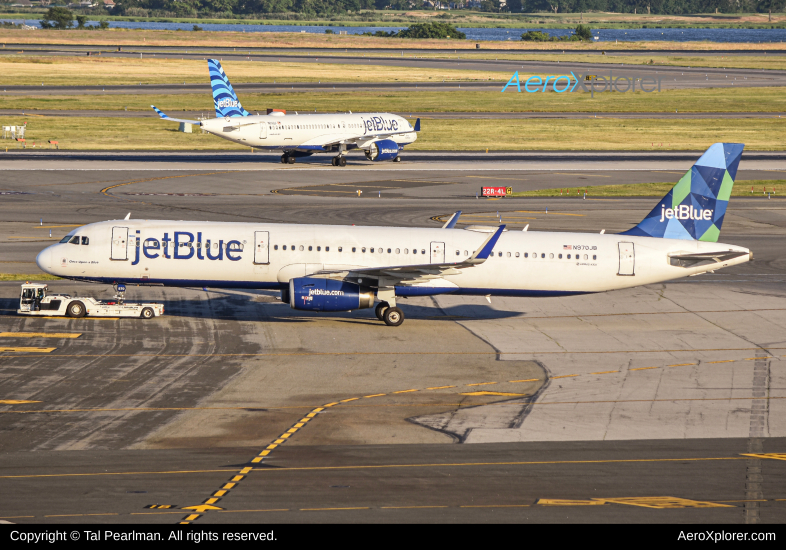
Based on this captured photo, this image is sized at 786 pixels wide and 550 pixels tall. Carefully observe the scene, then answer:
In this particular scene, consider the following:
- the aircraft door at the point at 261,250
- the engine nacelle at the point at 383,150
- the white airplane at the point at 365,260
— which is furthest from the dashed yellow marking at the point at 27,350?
the engine nacelle at the point at 383,150

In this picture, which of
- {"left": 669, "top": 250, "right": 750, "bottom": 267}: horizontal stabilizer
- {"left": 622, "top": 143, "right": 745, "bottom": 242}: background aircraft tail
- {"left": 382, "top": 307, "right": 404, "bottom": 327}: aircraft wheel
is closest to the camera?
{"left": 382, "top": 307, "right": 404, "bottom": 327}: aircraft wheel

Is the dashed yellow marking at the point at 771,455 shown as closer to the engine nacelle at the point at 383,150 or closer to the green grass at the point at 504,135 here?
the engine nacelle at the point at 383,150

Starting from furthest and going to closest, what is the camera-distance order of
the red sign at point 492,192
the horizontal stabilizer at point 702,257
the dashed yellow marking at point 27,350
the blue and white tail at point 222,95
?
the blue and white tail at point 222,95 → the red sign at point 492,192 → the horizontal stabilizer at point 702,257 → the dashed yellow marking at point 27,350

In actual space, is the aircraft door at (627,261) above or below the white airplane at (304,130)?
below

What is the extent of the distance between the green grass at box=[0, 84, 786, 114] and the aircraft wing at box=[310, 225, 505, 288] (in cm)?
8959

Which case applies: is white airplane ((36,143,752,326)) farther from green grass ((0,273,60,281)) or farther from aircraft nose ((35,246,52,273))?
green grass ((0,273,60,281))

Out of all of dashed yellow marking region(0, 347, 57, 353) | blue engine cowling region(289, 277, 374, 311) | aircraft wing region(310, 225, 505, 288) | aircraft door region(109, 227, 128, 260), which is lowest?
dashed yellow marking region(0, 347, 57, 353)

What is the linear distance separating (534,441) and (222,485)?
982 cm

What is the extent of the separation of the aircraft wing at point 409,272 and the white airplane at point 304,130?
5408 cm

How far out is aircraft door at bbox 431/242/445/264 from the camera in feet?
143

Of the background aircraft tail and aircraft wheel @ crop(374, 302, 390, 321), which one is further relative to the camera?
the background aircraft tail

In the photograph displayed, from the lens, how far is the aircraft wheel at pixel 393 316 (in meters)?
43.7

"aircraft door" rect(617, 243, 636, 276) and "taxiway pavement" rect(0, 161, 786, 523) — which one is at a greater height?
"aircraft door" rect(617, 243, 636, 276)

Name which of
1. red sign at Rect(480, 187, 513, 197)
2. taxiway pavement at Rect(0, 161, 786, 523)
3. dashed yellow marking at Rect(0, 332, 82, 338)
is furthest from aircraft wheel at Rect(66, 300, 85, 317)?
red sign at Rect(480, 187, 513, 197)
